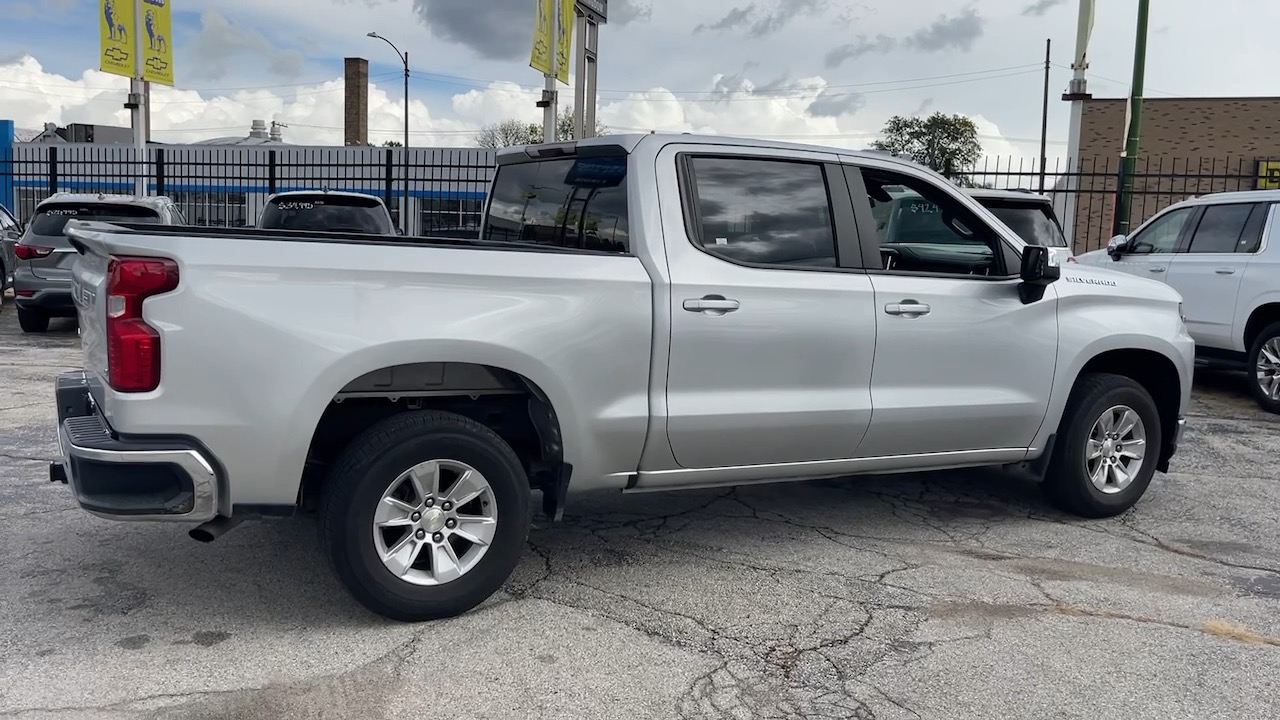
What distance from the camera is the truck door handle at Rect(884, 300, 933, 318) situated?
5.03 metres

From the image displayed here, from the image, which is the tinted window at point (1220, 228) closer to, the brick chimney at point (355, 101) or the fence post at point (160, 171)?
the fence post at point (160, 171)

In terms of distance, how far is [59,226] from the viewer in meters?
12.2

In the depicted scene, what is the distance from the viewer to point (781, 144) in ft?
16.6

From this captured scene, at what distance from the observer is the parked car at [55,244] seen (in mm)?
12023

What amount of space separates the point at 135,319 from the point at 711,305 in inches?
86.6

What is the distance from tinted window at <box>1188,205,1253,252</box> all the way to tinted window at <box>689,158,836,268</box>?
6693 mm

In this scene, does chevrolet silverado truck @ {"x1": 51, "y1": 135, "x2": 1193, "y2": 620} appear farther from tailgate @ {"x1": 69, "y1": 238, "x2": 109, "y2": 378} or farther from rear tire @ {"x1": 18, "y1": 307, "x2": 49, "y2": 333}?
rear tire @ {"x1": 18, "y1": 307, "x2": 49, "y2": 333}

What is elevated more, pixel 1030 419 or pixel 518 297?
pixel 518 297

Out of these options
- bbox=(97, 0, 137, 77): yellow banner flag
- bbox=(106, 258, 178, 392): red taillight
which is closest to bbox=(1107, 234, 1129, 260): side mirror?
bbox=(106, 258, 178, 392): red taillight

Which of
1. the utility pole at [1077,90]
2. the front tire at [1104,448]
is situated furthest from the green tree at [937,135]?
the front tire at [1104,448]

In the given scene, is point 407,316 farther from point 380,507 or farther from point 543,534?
point 543,534

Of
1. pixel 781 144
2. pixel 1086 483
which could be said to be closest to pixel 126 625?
pixel 781 144

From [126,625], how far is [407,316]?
1604 mm

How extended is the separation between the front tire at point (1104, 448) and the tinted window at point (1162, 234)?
5.28 metres
